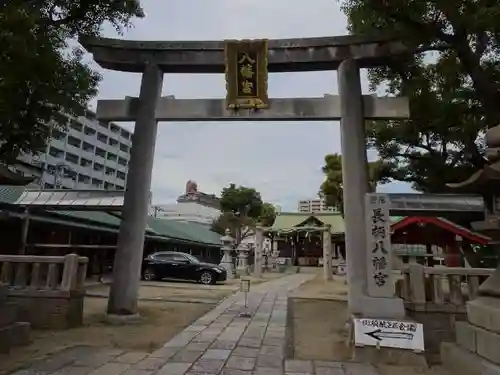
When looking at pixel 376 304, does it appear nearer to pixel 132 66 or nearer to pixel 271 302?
pixel 271 302

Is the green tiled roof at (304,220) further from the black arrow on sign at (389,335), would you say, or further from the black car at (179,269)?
the black arrow on sign at (389,335)

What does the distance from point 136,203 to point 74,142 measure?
53.7 meters

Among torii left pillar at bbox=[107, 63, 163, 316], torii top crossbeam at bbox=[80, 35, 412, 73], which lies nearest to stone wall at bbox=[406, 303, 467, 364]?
Answer: torii top crossbeam at bbox=[80, 35, 412, 73]

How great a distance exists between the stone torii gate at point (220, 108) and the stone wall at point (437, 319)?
124 cm

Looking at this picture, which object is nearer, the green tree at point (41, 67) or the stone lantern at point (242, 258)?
the green tree at point (41, 67)

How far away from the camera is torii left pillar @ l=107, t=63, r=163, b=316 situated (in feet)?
29.2

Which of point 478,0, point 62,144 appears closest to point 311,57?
point 478,0

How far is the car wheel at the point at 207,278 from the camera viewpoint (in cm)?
1933

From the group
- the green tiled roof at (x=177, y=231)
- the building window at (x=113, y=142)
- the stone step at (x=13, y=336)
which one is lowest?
the stone step at (x=13, y=336)

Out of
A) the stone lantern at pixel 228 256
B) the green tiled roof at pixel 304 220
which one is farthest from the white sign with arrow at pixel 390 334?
the green tiled roof at pixel 304 220

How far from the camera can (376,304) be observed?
22.4ft

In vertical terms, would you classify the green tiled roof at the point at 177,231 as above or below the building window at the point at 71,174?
below

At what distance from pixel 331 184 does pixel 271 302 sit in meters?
11.8

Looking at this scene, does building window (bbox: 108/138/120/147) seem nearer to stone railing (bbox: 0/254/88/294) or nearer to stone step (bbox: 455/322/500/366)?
stone railing (bbox: 0/254/88/294)
